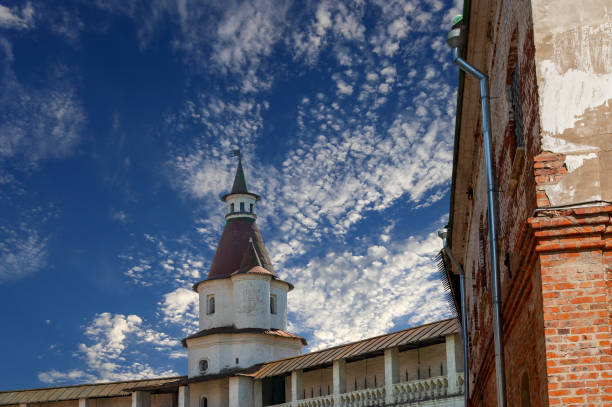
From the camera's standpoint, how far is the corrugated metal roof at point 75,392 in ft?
151

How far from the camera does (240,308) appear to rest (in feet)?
153

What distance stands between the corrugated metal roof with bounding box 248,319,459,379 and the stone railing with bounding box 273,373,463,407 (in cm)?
154

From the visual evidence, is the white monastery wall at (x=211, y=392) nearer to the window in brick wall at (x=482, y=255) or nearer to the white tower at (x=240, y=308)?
the white tower at (x=240, y=308)

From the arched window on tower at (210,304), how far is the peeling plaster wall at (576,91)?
42.3 metres

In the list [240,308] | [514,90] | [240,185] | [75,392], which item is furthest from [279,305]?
[514,90]

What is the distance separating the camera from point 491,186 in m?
8.89

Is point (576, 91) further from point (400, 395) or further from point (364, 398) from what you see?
point (364, 398)

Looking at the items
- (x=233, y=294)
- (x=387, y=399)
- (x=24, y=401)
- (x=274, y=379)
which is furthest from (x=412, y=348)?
(x=24, y=401)

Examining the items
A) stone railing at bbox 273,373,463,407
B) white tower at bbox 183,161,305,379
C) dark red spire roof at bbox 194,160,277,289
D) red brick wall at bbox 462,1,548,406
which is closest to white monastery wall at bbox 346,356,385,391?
stone railing at bbox 273,373,463,407

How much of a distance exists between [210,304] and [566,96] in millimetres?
42799

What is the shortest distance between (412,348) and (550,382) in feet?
93.7

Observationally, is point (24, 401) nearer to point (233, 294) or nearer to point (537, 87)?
point (233, 294)

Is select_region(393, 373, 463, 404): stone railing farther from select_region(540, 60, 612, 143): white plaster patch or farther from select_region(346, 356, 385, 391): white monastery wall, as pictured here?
select_region(540, 60, 612, 143): white plaster patch

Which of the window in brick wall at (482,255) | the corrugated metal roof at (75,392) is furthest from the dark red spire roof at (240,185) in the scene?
the window in brick wall at (482,255)
